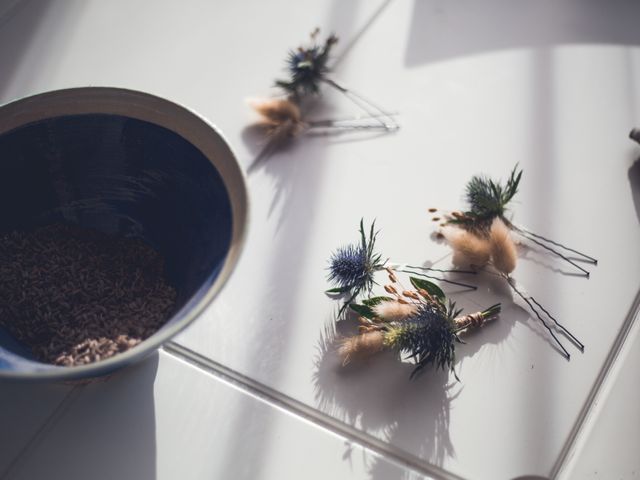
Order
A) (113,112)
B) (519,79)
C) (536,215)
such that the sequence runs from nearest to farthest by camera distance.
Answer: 1. (113,112)
2. (536,215)
3. (519,79)

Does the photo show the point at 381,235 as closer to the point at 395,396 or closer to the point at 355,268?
the point at 355,268

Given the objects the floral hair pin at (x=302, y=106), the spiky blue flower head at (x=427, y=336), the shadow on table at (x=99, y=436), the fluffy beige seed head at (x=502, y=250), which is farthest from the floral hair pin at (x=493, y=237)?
the shadow on table at (x=99, y=436)

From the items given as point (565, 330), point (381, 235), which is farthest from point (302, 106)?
point (565, 330)

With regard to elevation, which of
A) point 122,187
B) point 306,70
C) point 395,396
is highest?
point 306,70

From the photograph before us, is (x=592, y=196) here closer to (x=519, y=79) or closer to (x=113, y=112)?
(x=519, y=79)

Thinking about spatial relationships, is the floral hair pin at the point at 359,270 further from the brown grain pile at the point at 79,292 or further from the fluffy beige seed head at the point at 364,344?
the brown grain pile at the point at 79,292

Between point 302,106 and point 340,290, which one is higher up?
point 302,106

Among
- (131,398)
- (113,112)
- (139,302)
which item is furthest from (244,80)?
(131,398)

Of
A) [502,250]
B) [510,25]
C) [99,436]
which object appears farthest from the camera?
[510,25]
